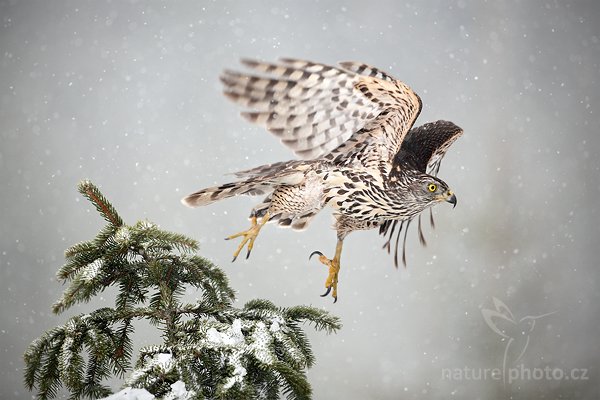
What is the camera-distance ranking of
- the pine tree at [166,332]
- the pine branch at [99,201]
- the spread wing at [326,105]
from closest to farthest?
1. the pine tree at [166,332]
2. the pine branch at [99,201]
3. the spread wing at [326,105]

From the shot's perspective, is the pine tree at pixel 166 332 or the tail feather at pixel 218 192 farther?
the tail feather at pixel 218 192

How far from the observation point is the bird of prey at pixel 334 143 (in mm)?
1701

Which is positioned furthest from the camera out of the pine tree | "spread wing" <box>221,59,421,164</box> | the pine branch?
"spread wing" <box>221,59,421,164</box>

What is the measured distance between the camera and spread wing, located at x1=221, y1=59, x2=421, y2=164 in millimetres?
1689

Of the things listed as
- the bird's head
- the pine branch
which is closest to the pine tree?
the pine branch

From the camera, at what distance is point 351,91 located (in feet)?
5.67

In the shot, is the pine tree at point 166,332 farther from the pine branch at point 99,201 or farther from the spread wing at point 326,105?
the spread wing at point 326,105

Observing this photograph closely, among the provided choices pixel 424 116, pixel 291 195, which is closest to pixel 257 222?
pixel 291 195

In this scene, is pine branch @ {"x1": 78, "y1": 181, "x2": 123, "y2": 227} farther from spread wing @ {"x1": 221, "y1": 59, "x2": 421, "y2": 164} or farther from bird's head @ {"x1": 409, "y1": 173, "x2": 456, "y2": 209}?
bird's head @ {"x1": 409, "y1": 173, "x2": 456, "y2": 209}

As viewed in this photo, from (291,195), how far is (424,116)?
6.70 feet

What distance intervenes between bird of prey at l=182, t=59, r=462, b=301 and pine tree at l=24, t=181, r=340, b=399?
13.9 inches

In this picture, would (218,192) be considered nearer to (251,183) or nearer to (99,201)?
(251,183)

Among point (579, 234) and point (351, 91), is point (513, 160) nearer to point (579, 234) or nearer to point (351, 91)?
point (579, 234)

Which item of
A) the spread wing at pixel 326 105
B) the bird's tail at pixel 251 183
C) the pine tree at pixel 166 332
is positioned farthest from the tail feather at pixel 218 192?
the pine tree at pixel 166 332
